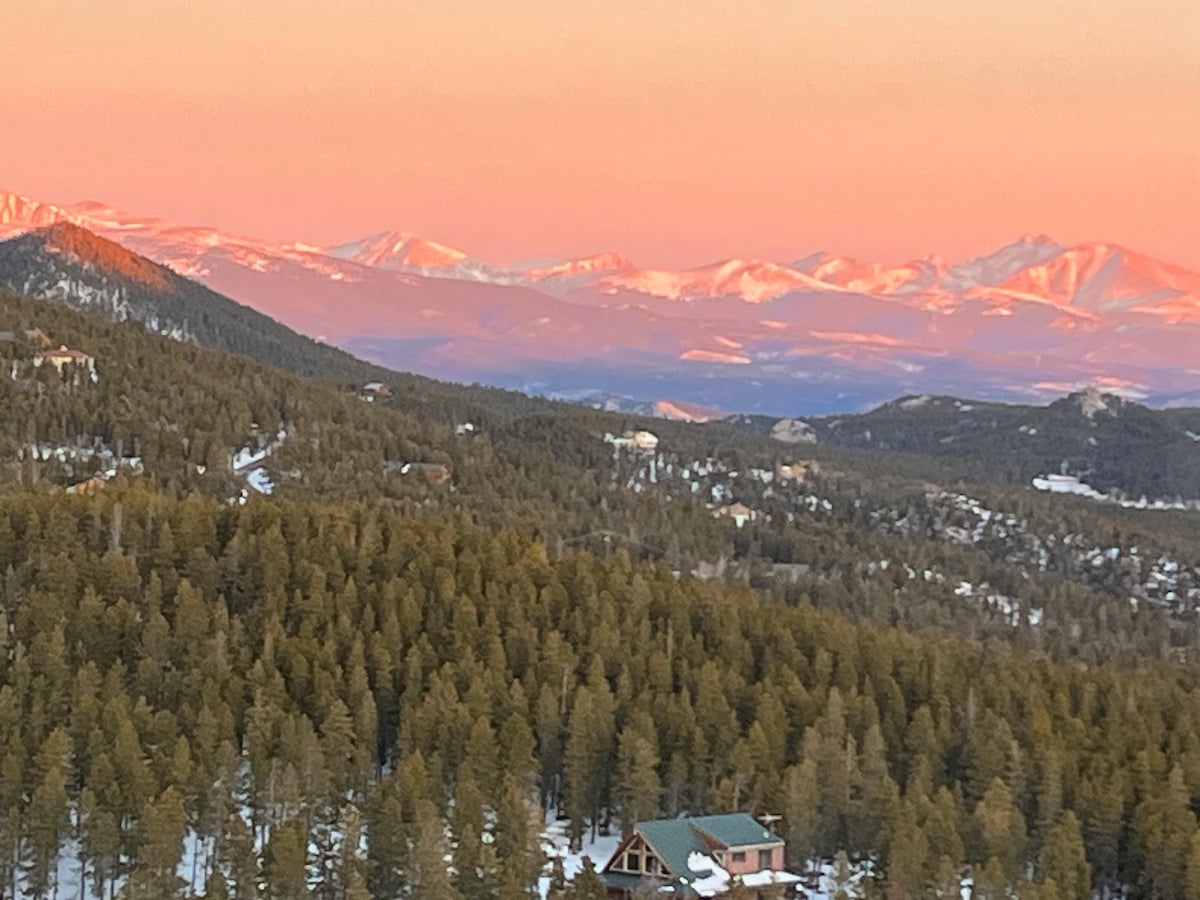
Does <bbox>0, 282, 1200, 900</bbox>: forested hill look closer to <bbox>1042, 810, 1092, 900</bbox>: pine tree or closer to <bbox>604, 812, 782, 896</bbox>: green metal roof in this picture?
<bbox>1042, 810, 1092, 900</bbox>: pine tree

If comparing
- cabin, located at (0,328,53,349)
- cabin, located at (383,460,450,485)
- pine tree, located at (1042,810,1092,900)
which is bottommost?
pine tree, located at (1042,810,1092,900)

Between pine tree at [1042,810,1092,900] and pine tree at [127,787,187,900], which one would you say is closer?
pine tree at [127,787,187,900]

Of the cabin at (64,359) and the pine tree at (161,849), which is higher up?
the cabin at (64,359)

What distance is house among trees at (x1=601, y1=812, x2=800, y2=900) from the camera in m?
69.6

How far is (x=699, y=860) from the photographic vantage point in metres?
71.2

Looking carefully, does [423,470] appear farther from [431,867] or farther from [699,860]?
[431,867]

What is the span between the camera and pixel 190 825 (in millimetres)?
75312

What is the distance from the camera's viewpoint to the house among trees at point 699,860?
69.6 metres

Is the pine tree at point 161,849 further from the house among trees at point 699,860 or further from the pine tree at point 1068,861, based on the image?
the pine tree at point 1068,861

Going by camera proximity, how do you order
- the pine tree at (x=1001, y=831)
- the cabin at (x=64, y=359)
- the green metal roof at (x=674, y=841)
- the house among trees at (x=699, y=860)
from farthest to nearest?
the cabin at (x=64, y=359) < the pine tree at (x=1001, y=831) < the green metal roof at (x=674, y=841) < the house among trees at (x=699, y=860)

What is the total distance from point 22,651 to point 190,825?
59.3 feet

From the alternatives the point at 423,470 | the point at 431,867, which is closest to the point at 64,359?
the point at 423,470

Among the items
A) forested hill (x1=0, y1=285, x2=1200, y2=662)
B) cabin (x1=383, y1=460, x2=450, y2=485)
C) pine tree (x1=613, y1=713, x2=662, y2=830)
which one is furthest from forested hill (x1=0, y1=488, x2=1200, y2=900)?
cabin (x1=383, y1=460, x2=450, y2=485)

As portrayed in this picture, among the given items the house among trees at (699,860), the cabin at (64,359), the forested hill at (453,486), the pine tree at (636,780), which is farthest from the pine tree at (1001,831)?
the cabin at (64,359)
